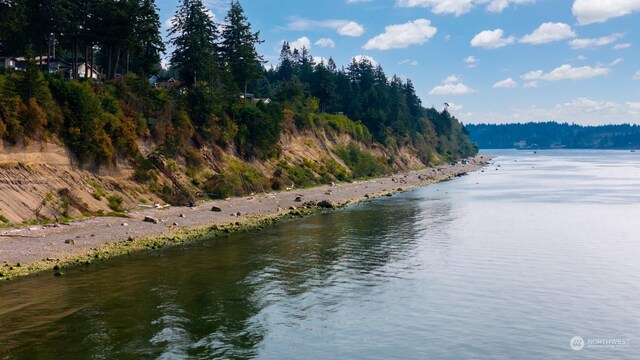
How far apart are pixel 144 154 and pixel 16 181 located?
64.1 ft

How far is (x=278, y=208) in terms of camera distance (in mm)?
68125

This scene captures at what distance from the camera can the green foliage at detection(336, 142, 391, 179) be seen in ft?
398

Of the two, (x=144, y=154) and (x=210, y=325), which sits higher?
(x=144, y=154)

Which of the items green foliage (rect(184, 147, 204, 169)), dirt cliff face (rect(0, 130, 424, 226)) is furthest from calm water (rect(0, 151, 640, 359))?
green foliage (rect(184, 147, 204, 169))

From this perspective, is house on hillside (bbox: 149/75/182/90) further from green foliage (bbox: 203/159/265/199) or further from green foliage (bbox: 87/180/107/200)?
green foliage (bbox: 87/180/107/200)

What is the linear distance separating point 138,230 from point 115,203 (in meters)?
8.66

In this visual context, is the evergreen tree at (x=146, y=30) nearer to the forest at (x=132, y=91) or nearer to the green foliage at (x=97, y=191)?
the forest at (x=132, y=91)

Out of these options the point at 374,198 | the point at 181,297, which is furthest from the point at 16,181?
the point at 374,198

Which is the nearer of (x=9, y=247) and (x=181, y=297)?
(x=181, y=297)

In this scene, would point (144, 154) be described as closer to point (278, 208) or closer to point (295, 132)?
point (278, 208)

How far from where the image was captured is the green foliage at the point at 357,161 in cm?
12143

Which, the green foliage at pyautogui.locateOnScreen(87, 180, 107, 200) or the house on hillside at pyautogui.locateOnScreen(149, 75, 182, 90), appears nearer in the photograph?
the green foliage at pyautogui.locateOnScreen(87, 180, 107, 200)

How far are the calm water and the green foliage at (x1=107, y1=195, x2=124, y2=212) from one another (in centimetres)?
1308

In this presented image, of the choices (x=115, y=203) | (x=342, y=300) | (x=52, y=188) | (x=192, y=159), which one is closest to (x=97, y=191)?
(x=115, y=203)
